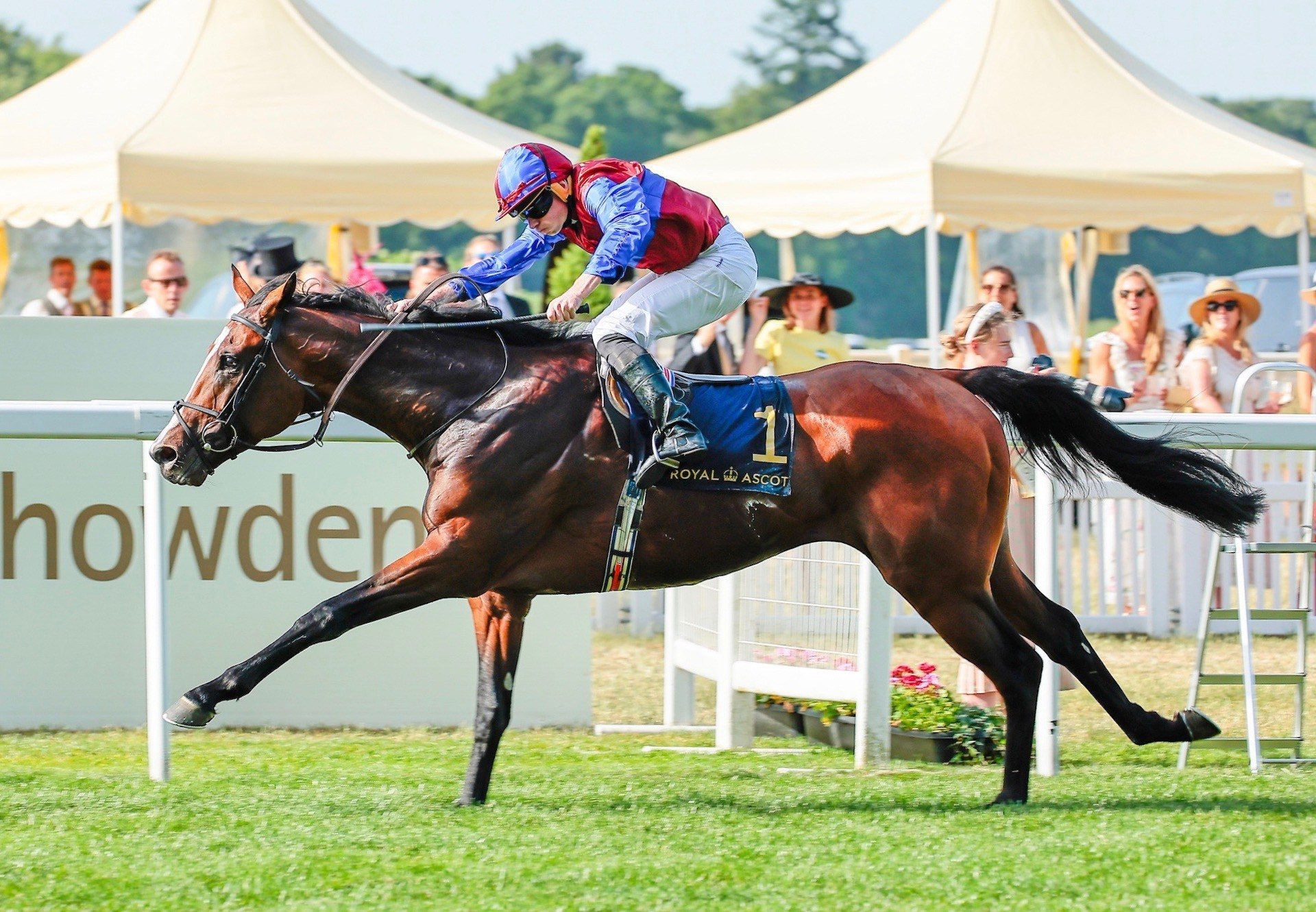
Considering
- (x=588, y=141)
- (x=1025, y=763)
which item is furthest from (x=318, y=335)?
(x=588, y=141)

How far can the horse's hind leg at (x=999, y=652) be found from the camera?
16.8 ft

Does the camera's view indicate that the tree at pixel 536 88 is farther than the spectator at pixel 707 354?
Yes

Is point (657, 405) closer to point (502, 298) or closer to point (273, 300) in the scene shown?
point (273, 300)

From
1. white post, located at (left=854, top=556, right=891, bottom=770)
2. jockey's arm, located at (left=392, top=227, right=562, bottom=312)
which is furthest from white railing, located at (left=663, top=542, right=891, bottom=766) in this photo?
jockey's arm, located at (left=392, top=227, right=562, bottom=312)

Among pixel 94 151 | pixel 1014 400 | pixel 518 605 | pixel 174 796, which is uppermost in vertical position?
pixel 94 151

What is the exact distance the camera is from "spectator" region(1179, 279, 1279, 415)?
8773 millimetres

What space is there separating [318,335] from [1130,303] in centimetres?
541

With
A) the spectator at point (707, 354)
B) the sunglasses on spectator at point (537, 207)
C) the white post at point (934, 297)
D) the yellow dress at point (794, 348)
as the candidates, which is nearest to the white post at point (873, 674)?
the sunglasses on spectator at point (537, 207)

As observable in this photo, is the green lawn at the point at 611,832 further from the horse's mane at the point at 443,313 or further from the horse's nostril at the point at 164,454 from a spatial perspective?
the horse's mane at the point at 443,313

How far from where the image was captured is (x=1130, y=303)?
360 inches

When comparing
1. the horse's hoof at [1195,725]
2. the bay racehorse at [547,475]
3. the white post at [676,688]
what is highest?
the bay racehorse at [547,475]

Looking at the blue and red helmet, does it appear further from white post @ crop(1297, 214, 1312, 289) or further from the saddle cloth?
white post @ crop(1297, 214, 1312, 289)

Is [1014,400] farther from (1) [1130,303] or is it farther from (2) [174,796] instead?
(1) [1130,303]

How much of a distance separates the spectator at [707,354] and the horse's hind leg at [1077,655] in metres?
4.20
